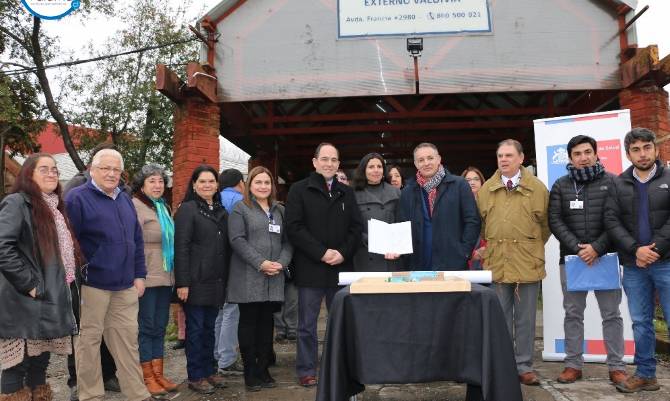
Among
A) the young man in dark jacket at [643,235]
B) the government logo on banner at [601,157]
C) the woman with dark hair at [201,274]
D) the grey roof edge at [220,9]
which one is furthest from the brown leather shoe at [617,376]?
the grey roof edge at [220,9]

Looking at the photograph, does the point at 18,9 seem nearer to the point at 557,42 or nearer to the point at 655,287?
the point at 557,42

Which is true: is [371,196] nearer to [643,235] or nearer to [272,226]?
[272,226]

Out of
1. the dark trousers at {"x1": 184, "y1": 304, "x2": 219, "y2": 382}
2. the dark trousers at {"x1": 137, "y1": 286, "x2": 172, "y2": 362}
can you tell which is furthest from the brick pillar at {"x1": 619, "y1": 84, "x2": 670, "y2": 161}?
the dark trousers at {"x1": 137, "y1": 286, "x2": 172, "y2": 362}

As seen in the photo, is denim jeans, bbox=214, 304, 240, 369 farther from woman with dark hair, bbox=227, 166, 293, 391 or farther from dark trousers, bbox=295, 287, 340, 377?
dark trousers, bbox=295, 287, 340, 377

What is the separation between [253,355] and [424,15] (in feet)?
14.9

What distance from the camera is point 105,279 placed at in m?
3.48

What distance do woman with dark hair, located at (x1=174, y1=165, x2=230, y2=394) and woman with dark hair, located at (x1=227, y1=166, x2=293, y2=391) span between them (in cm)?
11

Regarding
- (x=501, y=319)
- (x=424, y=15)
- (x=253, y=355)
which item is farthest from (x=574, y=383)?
(x=424, y=15)

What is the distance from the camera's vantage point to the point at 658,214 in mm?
3814

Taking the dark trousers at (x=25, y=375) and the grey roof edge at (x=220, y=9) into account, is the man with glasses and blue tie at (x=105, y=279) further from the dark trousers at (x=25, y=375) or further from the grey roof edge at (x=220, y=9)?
the grey roof edge at (x=220, y=9)

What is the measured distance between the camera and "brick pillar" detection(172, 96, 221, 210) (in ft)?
21.6

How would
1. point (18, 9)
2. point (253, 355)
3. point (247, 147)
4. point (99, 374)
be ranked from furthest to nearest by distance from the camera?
point (18, 9)
point (247, 147)
point (253, 355)
point (99, 374)

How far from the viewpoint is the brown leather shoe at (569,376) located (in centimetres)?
423

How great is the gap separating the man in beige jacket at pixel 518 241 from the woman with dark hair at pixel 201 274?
2.18m
